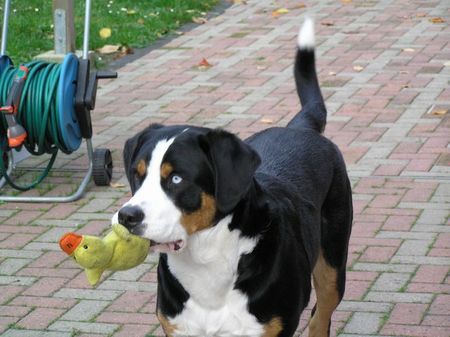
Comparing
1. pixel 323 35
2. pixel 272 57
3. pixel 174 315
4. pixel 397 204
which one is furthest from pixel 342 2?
pixel 174 315

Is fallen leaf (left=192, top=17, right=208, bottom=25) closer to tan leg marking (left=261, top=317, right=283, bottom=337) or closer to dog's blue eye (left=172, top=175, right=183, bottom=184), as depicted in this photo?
tan leg marking (left=261, top=317, right=283, bottom=337)

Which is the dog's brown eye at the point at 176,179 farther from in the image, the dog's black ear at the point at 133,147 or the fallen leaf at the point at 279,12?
the fallen leaf at the point at 279,12

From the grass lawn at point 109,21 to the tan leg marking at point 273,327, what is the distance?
21.8ft

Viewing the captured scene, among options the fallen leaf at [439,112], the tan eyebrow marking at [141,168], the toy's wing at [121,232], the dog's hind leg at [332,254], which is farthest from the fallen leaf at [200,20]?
the tan eyebrow marking at [141,168]

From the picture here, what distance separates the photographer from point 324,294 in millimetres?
4848

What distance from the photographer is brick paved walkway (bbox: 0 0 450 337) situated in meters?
5.46

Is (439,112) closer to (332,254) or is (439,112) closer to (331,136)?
(331,136)

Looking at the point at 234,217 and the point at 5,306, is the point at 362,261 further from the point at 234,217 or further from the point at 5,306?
the point at 234,217

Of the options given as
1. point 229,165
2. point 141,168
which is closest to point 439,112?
point 229,165

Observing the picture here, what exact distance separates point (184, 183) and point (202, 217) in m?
0.15

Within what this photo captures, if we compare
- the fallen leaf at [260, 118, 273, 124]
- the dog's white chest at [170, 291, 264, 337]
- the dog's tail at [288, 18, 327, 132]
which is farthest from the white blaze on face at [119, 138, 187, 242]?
the fallen leaf at [260, 118, 273, 124]

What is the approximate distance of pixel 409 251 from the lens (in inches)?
239

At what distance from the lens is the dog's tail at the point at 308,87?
201 inches

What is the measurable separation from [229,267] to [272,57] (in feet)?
22.5
